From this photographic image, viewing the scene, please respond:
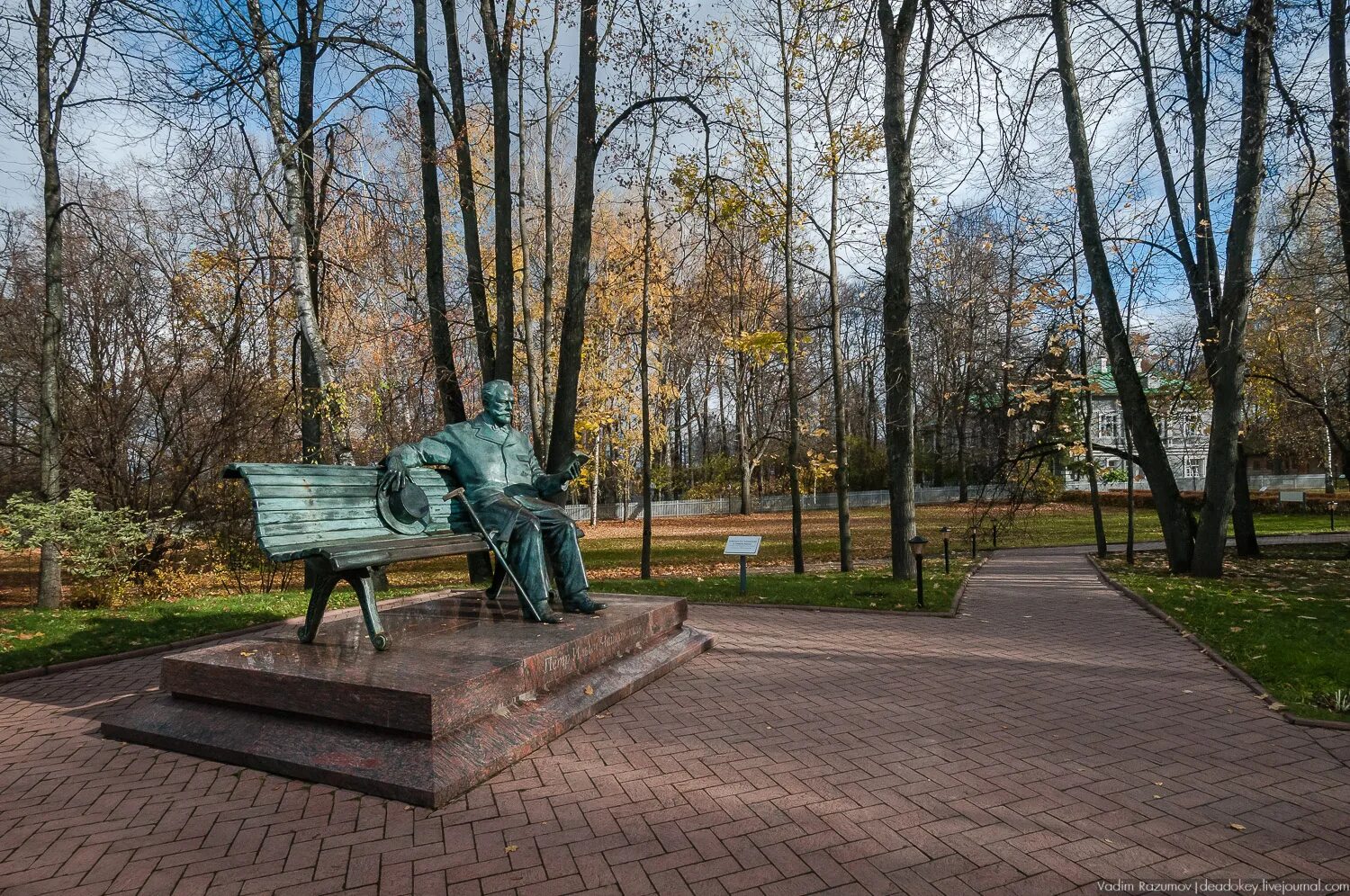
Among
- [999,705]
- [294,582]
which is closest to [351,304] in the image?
[294,582]

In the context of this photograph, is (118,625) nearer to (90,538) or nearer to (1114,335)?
(90,538)

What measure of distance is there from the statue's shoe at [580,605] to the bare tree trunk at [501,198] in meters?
5.13

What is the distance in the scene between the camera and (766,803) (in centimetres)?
334

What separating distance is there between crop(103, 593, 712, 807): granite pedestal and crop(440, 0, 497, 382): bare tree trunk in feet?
24.1

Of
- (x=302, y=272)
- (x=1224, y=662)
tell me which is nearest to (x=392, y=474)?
(x=302, y=272)

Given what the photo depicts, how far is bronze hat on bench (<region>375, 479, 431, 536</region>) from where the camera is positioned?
536 cm

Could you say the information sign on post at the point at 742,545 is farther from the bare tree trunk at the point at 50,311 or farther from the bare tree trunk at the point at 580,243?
the bare tree trunk at the point at 50,311

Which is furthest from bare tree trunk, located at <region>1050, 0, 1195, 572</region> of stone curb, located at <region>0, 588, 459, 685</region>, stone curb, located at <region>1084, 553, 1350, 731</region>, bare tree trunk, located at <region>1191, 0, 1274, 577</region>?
stone curb, located at <region>0, 588, 459, 685</region>

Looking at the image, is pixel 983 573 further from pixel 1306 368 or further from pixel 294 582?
pixel 1306 368

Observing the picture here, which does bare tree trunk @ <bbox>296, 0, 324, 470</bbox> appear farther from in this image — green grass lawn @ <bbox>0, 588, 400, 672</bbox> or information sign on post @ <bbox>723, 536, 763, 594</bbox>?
information sign on post @ <bbox>723, 536, 763, 594</bbox>

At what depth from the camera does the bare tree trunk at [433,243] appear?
1172 centimetres

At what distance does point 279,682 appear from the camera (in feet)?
13.1

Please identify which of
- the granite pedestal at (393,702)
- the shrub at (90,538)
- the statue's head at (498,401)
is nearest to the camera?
the granite pedestal at (393,702)

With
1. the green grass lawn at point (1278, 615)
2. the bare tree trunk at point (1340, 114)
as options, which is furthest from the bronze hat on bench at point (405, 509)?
the bare tree trunk at point (1340, 114)
